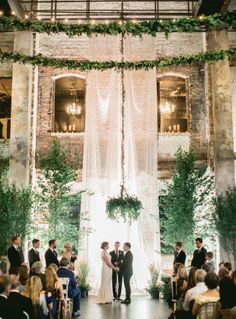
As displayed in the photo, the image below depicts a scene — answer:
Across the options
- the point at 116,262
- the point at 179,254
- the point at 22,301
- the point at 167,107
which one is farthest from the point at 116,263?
the point at 22,301

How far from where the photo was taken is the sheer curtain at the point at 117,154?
41.1ft

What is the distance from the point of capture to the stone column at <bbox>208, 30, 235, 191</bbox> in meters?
12.8

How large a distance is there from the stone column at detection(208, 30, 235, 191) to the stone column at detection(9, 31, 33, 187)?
5.43 meters

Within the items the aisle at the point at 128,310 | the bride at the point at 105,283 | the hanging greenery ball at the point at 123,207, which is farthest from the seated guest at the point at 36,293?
the bride at the point at 105,283

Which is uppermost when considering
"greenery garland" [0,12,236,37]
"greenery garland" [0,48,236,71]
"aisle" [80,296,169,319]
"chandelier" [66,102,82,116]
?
"chandelier" [66,102,82,116]

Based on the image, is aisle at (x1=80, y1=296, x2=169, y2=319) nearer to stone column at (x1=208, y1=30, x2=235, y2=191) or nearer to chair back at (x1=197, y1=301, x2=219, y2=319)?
chair back at (x1=197, y1=301, x2=219, y2=319)

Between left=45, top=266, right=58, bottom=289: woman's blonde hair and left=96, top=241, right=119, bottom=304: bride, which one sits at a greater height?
left=45, top=266, right=58, bottom=289: woman's blonde hair

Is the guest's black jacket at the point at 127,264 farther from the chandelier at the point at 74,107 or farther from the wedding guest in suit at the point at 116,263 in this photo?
the chandelier at the point at 74,107

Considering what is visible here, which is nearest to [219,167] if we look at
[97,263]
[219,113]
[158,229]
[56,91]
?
[219,113]

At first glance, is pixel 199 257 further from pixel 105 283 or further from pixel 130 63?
pixel 130 63

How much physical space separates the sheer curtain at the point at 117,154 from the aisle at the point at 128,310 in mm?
1667

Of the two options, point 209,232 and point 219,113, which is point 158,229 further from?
point 219,113

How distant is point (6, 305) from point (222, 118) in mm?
10141

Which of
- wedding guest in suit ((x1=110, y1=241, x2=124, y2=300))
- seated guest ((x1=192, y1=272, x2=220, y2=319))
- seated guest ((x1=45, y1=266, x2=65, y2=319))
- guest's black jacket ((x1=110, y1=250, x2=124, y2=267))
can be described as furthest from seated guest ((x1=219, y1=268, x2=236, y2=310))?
guest's black jacket ((x1=110, y1=250, x2=124, y2=267))
